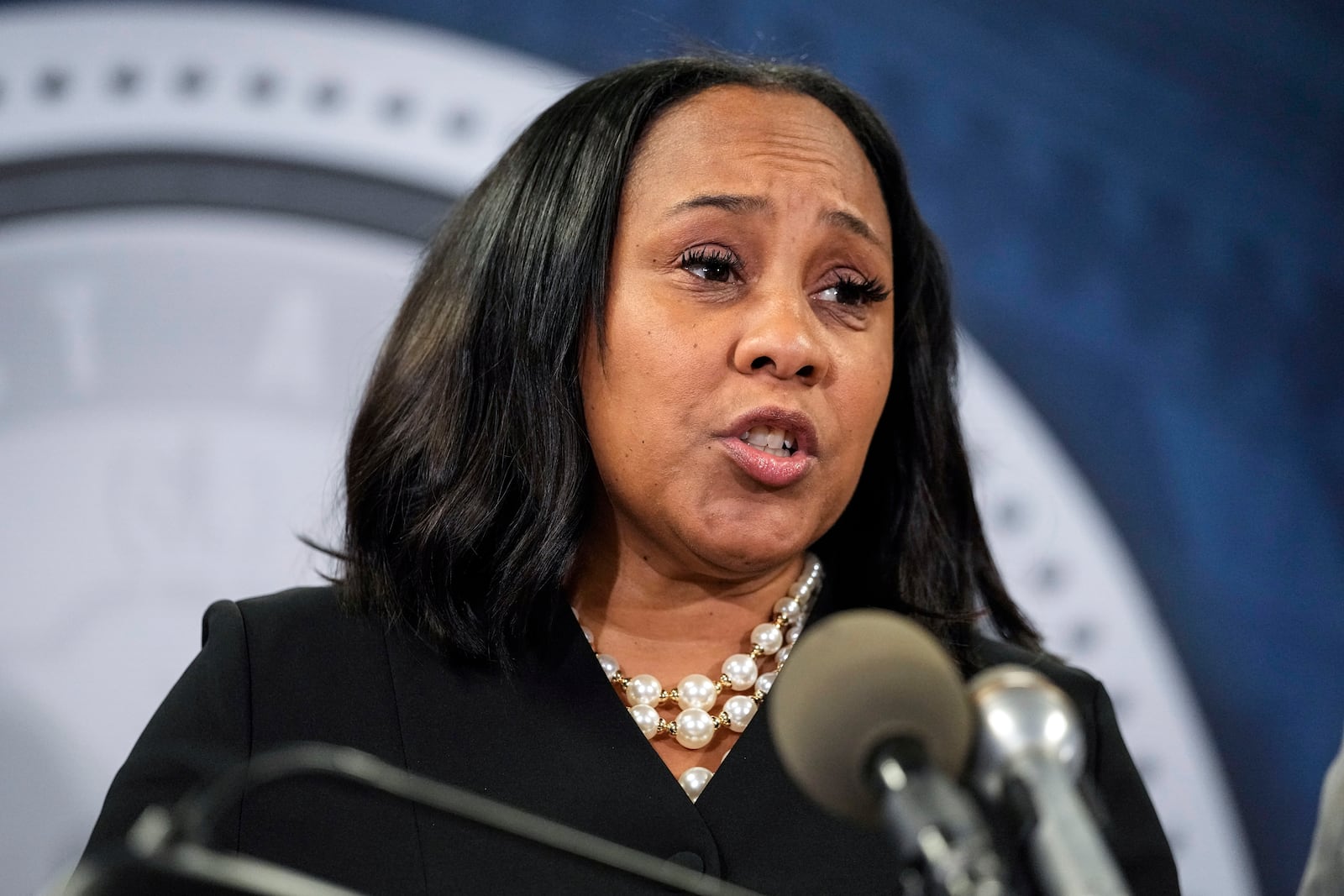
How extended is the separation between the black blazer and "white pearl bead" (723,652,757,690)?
93 mm

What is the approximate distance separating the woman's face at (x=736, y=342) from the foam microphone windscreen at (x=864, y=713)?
1.82 ft

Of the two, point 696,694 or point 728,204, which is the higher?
point 728,204

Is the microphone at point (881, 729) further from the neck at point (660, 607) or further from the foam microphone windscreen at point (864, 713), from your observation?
the neck at point (660, 607)

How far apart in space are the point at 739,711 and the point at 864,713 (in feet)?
2.21

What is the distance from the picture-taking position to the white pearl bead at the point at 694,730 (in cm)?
142

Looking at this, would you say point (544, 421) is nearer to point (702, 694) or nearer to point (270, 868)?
point (702, 694)

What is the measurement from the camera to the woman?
1.32m

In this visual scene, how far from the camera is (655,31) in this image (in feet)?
6.77

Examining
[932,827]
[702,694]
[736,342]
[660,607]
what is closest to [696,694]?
[702,694]

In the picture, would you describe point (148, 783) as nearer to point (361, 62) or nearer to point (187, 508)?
→ point (187, 508)

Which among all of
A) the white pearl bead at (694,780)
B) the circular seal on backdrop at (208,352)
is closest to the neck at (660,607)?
the white pearl bead at (694,780)

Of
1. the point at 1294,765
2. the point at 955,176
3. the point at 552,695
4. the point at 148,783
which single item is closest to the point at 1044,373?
the point at 955,176

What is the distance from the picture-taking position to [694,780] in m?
1.38

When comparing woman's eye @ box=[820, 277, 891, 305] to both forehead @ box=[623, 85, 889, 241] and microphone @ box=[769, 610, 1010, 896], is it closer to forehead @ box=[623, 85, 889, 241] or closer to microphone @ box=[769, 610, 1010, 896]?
forehead @ box=[623, 85, 889, 241]
